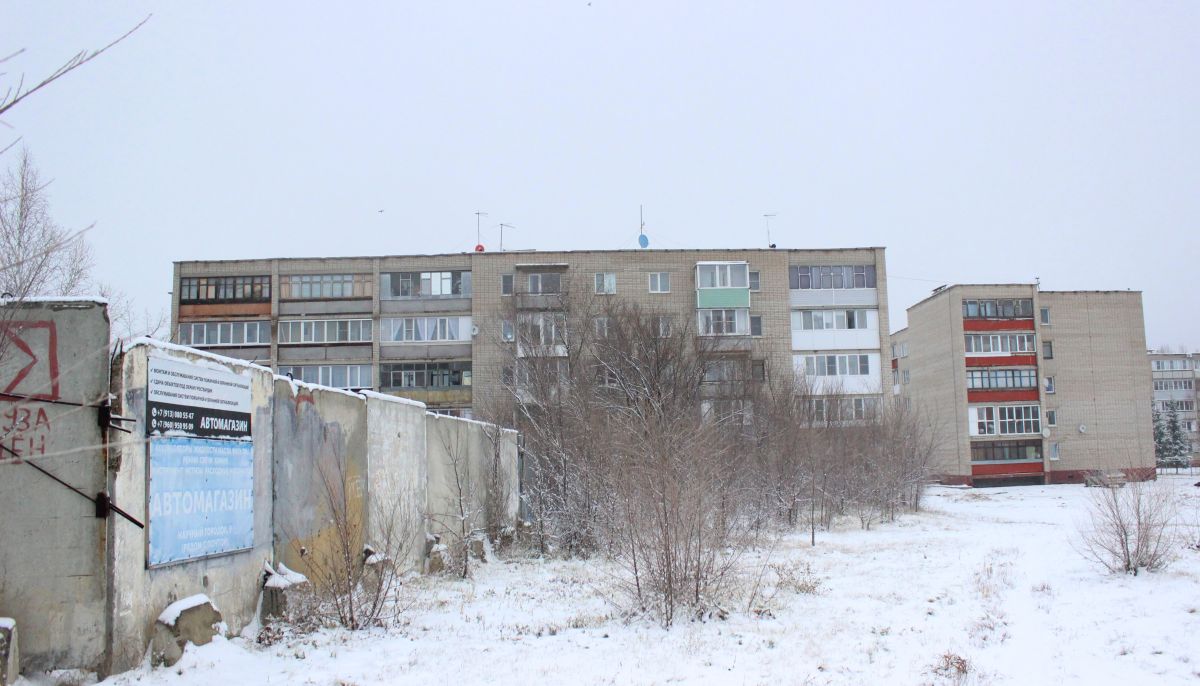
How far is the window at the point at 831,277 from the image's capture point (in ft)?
175

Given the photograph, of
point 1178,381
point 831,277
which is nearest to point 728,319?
point 831,277

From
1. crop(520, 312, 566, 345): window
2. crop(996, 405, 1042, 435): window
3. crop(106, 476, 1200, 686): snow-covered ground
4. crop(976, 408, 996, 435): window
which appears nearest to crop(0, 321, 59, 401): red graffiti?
crop(106, 476, 1200, 686): snow-covered ground

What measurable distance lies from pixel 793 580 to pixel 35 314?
11.6 metres

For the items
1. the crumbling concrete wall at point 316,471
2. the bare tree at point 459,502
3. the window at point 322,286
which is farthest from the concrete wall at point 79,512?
the window at point 322,286

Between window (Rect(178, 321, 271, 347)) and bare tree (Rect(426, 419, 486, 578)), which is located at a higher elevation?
window (Rect(178, 321, 271, 347))

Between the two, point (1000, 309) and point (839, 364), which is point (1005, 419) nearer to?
point (1000, 309)

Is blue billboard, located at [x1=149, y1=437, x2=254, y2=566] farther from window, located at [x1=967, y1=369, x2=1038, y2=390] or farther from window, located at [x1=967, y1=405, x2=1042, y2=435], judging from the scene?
window, located at [x1=967, y1=369, x2=1038, y2=390]

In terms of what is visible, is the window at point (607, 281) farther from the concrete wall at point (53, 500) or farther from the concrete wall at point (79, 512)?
the concrete wall at point (53, 500)

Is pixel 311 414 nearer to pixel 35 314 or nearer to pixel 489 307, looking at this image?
pixel 35 314

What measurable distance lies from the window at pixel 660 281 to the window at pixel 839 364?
8.81 metres

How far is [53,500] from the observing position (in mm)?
7746

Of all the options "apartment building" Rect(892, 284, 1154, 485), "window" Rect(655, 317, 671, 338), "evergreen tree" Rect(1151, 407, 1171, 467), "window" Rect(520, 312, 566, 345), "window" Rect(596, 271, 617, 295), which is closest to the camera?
"window" Rect(520, 312, 566, 345)

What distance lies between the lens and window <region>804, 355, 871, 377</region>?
2056 inches

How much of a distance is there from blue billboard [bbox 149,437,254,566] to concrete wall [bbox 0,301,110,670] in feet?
2.14
